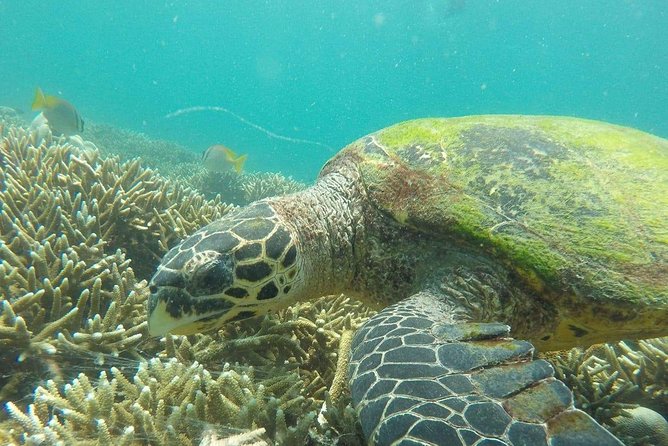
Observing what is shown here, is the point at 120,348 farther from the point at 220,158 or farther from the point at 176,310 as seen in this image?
the point at 220,158

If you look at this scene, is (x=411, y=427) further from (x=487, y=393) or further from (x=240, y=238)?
(x=240, y=238)

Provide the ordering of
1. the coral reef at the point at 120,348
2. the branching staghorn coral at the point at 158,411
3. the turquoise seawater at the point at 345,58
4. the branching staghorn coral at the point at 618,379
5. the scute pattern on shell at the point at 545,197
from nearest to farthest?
1. the branching staghorn coral at the point at 158,411
2. the coral reef at the point at 120,348
3. the scute pattern on shell at the point at 545,197
4. the branching staghorn coral at the point at 618,379
5. the turquoise seawater at the point at 345,58

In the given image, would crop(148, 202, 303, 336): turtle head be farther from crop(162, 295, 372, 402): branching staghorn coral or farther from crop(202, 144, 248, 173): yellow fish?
crop(202, 144, 248, 173): yellow fish

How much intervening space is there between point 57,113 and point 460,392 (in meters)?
8.57

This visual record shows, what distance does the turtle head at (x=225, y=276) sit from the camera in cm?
211

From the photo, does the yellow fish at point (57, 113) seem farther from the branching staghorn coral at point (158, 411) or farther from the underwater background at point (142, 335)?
the branching staghorn coral at point (158, 411)

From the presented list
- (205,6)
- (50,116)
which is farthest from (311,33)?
(50,116)

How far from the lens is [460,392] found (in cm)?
145

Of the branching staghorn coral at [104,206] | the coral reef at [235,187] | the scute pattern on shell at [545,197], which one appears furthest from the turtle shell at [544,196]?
the coral reef at [235,187]

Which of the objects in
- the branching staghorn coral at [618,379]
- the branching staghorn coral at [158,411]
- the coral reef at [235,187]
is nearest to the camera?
the branching staghorn coral at [158,411]

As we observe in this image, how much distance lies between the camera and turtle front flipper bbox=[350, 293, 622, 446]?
129cm

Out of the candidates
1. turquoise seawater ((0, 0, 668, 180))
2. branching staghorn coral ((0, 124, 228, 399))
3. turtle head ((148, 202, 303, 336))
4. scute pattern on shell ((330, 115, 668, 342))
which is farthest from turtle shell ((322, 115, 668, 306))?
turquoise seawater ((0, 0, 668, 180))

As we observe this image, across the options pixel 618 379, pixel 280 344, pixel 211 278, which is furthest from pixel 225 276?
pixel 618 379

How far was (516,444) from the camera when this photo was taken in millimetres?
1257
